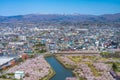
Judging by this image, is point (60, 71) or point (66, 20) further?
point (66, 20)

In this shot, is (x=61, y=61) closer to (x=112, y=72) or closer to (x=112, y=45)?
(x=112, y=72)

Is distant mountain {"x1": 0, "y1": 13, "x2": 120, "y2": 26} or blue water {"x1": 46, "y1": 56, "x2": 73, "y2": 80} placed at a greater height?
blue water {"x1": 46, "y1": 56, "x2": 73, "y2": 80}

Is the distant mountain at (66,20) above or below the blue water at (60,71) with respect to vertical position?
below

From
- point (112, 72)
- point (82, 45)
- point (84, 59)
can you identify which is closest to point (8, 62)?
point (84, 59)

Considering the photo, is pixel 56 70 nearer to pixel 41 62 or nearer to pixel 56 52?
pixel 41 62

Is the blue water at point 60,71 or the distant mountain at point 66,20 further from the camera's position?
the distant mountain at point 66,20

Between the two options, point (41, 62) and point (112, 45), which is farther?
point (112, 45)

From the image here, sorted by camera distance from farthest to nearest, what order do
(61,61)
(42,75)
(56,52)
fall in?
1. (56,52)
2. (61,61)
3. (42,75)

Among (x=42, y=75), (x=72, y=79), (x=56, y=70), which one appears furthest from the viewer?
(x=56, y=70)

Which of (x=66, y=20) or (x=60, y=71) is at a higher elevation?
(x=60, y=71)

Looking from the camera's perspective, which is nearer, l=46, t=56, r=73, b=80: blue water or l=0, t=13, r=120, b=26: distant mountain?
l=46, t=56, r=73, b=80: blue water
